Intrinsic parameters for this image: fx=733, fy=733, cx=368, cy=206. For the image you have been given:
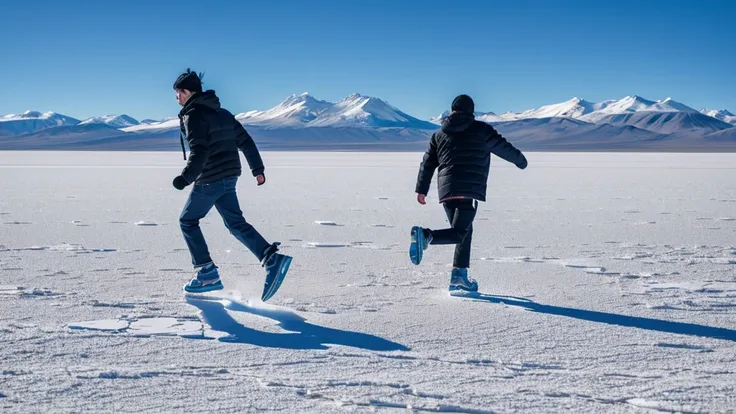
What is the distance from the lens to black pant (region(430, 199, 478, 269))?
4113 millimetres

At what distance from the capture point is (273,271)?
12.9ft

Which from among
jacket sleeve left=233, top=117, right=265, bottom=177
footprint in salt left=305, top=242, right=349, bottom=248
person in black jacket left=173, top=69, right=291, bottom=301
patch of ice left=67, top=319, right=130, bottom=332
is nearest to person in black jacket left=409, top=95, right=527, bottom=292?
person in black jacket left=173, top=69, right=291, bottom=301

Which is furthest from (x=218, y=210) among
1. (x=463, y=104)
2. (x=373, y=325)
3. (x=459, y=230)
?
(x=463, y=104)

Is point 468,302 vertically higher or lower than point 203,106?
lower

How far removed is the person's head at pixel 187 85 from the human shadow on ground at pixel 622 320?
1.88 meters

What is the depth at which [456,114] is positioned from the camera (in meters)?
4.10

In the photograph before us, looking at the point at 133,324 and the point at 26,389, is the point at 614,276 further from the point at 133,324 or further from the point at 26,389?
the point at 26,389

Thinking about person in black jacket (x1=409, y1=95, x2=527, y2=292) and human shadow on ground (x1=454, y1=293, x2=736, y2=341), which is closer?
human shadow on ground (x1=454, y1=293, x2=736, y2=341)

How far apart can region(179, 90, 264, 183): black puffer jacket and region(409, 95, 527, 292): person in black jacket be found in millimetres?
1055

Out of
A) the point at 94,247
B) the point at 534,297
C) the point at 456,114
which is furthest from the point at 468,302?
the point at 94,247

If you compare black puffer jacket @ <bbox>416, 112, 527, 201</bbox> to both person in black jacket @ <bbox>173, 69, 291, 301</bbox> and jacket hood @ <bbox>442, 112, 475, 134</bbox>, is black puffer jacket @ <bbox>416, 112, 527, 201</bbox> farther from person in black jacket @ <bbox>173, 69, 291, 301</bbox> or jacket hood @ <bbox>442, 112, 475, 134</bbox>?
person in black jacket @ <bbox>173, 69, 291, 301</bbox>

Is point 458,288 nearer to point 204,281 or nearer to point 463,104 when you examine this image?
point 463,104

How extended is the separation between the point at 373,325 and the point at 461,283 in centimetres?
89

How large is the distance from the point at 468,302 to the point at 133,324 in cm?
174
